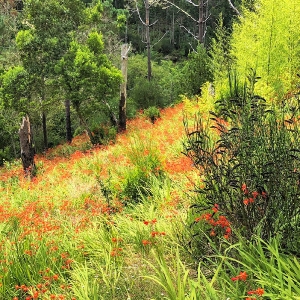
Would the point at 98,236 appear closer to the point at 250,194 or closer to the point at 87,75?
the point at 250,194

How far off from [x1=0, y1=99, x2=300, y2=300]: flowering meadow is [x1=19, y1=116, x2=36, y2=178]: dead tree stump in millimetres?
4539

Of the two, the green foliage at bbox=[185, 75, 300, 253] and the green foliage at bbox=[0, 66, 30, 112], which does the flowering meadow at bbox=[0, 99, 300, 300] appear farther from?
the green foliage at bbox=[0, 66, 30, 112]

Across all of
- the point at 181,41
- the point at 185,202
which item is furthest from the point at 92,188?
the point at 181,41

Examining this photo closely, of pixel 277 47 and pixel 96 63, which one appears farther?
pixel 96 63

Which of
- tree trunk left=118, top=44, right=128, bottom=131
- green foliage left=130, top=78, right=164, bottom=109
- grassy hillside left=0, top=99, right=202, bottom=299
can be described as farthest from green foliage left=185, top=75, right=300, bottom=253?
green foliage left=130, top=78, right=164, bottom=109

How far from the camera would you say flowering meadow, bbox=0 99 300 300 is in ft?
7.98

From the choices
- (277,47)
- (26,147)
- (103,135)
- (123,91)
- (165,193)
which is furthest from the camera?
(123,91)

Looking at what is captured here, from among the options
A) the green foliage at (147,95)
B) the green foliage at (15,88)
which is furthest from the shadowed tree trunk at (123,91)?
the green foliage at (15,88)

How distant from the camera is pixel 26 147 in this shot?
12.0m

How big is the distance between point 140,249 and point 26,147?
9287 millimetres

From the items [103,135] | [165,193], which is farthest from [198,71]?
[165,193]

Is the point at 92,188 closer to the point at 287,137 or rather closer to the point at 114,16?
the point at 287,137

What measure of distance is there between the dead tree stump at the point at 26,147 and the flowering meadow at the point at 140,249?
4.54 m

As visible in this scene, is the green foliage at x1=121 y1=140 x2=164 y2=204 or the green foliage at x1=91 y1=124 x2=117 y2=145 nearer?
the green foliage at x1=121 y1=140 x2=164 y2=204
